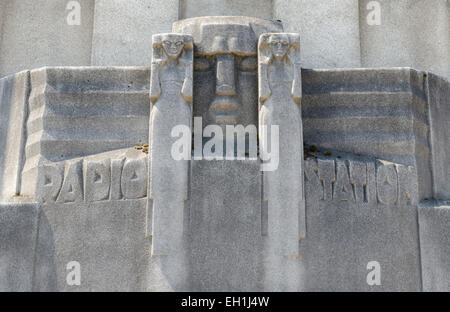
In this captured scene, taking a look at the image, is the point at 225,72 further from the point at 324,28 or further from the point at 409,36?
the point at 409,36

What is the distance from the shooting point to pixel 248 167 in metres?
10.5

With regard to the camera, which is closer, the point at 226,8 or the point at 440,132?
the point at 440,132

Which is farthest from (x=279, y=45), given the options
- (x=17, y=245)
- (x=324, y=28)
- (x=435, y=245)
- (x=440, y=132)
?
(x=17, y=245)

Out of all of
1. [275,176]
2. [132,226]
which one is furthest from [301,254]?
[132,226]

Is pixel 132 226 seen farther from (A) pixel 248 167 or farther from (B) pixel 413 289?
(B) pixel 413 289

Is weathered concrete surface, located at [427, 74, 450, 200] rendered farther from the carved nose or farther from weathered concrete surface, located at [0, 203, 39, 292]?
weathered concrete surface, located at [0, 203, 39, 292]

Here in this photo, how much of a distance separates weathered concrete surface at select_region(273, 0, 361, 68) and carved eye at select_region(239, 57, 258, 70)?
320 cm

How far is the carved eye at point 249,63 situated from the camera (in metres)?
11.3

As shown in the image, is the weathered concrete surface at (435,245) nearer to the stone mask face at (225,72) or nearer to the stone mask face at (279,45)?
the stone mask face at (225,72)

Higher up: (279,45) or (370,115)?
(279,45)

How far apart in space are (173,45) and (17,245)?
4365 mm

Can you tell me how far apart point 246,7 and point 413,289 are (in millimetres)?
7945

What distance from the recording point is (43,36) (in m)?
15.1

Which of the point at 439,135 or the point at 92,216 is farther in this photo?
the point at 439,135
